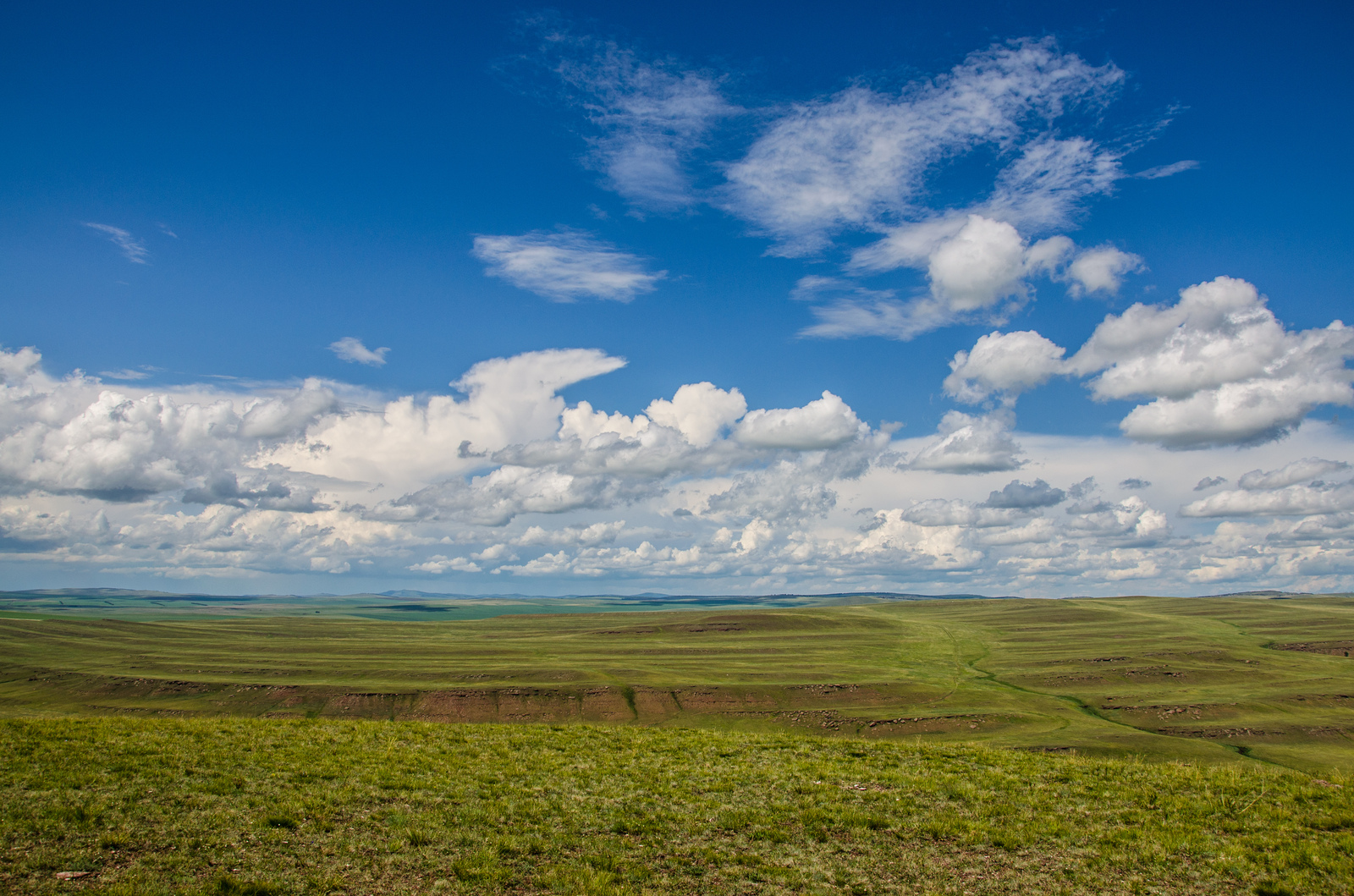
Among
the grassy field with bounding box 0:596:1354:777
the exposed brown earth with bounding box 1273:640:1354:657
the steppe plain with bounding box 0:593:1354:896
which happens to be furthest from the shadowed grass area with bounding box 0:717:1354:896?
the exposed brown earth with bounding box 1273:640:1354:657

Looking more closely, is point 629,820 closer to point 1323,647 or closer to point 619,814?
point 619,814

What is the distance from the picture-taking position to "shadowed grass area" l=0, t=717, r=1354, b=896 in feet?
47.6

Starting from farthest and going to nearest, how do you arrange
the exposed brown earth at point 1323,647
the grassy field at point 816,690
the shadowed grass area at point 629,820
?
the exposed brown earth at point 1323,647 → the grassy field at point 816,690 → the shadowed grass area at point 629,820

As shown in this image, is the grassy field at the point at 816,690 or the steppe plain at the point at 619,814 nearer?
the steppe plain at the point at 619,814

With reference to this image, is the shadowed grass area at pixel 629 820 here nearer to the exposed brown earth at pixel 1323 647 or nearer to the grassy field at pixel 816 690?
the grassy field at pixel 816 690

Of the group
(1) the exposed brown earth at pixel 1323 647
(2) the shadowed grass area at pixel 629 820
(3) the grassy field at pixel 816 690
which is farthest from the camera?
(1) the exposed brown earth at pixel 1323 647

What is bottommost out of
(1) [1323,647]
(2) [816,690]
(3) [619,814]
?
(1) [1323,647]

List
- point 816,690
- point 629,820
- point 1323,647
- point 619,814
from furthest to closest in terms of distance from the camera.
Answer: point 1323,647 → point 816,690 → point 619,814 → point 629,820

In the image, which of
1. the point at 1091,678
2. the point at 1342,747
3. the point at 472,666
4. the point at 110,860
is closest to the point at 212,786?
the point at 110,860

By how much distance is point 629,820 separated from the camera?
1794 cm

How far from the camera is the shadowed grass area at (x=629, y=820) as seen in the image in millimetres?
14523

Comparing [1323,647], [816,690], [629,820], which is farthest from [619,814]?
[1323,647]

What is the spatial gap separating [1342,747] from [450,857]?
320 feet

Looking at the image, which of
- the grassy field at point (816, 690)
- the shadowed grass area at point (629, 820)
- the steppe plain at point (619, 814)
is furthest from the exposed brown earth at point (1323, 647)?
the shadowed grass area at point (629, 820)
